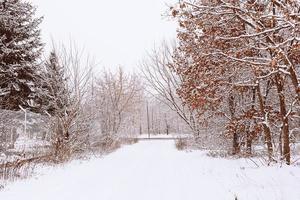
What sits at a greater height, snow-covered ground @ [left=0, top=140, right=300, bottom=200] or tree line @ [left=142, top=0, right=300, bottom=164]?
tree line @ [left=142, top=0, right=300, bottom=164]

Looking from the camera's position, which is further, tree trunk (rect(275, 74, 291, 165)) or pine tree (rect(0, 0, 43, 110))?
pine tree (rect(0, 0, 43, 110))

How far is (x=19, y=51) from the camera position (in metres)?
17.3

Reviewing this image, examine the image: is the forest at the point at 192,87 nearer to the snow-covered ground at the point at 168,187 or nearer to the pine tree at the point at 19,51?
the pine tree at the point at 19,51

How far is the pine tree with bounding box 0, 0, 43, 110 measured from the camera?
1691cm

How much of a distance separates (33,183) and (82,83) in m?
10.9

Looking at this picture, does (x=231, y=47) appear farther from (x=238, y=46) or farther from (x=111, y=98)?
(x=111, y=98)

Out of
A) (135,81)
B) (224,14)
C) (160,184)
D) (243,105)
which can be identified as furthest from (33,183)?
(135,81)

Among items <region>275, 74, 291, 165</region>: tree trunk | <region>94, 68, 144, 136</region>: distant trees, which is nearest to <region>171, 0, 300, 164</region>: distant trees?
<region>275, 74, 291, 165</region>: tree trunk

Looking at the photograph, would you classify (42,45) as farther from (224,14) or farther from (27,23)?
(224,14)

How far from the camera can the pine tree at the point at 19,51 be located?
55.5ft

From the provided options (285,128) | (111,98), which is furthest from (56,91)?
(285,128)

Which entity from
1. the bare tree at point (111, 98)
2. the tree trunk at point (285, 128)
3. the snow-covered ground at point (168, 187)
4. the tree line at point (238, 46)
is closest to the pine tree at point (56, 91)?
the bare tree at point (111, 98)

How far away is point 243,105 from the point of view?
14.3m

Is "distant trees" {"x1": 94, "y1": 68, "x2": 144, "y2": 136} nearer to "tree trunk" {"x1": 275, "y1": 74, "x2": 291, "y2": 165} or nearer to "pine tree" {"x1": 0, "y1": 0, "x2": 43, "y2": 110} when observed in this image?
"pine tree" {"x1": 0, "y1": 0, "x2": 43, "y2": 110}
